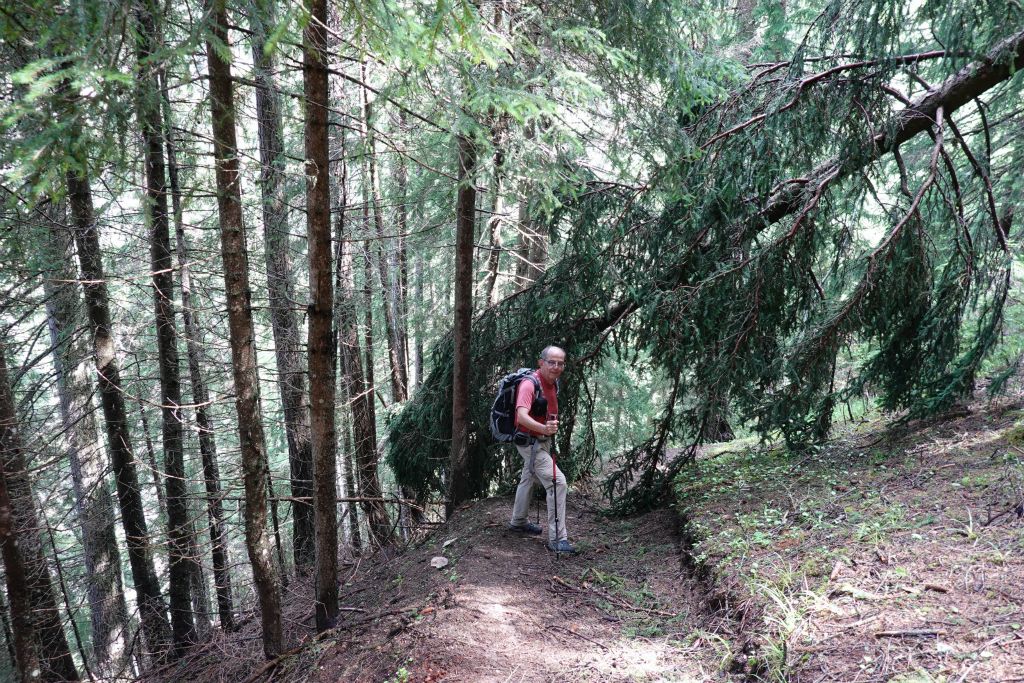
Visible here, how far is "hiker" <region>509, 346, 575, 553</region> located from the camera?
19.9 ft

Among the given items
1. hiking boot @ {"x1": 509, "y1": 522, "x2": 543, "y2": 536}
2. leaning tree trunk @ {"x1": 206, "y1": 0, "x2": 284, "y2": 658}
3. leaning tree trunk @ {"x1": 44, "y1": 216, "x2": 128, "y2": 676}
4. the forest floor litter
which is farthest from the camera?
leaning tree trunk @ {"x1": 44, "y1": 216, "x2": 128, "y2": 676}

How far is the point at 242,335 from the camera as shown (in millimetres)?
4805

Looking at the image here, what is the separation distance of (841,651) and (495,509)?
14.2ft

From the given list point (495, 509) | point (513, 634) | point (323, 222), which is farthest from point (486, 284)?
point (513, 634)

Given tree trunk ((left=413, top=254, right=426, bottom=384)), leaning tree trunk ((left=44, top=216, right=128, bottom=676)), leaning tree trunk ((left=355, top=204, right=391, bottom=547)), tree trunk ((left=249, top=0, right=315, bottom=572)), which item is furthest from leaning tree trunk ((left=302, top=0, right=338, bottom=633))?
tree trunk ((left=413, top=254, right=426, bottom=384))

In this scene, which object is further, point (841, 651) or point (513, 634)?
point (513, 634)

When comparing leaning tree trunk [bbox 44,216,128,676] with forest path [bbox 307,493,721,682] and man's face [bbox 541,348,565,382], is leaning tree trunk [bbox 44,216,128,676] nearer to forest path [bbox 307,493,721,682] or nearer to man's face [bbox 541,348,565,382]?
forest path [bbox 307,493,721,682]

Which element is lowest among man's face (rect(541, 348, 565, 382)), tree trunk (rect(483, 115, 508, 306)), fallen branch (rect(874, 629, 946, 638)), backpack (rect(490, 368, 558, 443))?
fallen branch (rect(874, 629, 946, 638))

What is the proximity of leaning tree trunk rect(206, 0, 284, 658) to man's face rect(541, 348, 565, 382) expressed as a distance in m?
2.61

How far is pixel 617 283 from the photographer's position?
7406 millimetres

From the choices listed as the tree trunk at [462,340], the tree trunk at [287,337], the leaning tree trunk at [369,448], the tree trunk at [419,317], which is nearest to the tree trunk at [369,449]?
the leaning tree trunk at [369,448]

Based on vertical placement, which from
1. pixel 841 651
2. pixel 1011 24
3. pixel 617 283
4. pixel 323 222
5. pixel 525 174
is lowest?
pixel 841 651

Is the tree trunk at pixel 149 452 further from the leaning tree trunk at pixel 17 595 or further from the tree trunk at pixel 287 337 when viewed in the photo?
the tree trunk at pixel 287 337

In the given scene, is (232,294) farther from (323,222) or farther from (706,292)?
(706,292)
